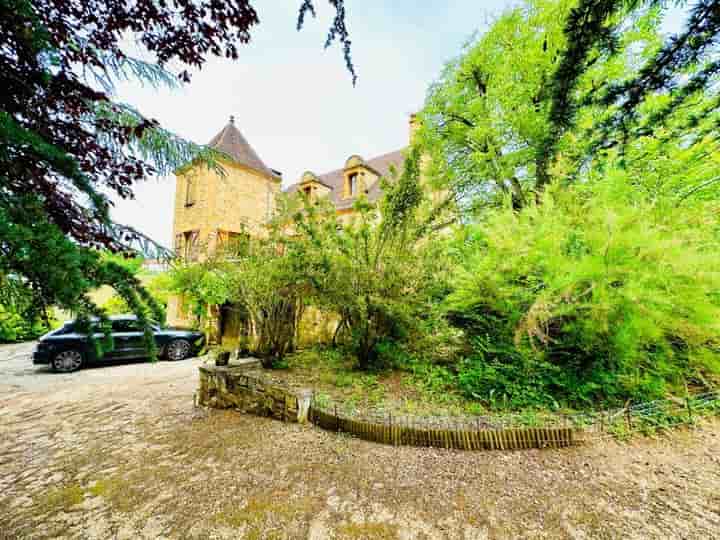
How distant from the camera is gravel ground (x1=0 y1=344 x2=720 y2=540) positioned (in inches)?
82.4

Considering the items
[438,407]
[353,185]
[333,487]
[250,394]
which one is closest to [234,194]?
[353,185]

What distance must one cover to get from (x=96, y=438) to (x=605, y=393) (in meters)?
6.18

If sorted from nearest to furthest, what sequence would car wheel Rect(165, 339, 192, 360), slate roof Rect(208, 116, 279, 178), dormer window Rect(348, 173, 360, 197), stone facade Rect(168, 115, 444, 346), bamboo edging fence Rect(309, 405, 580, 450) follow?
bamboo edging fence Rect(309, 405, 580, 450)
car wheel Rect(165, 339, 192, 360)
stone facade Rect(168, 115, 444, 346)
dormer window Rect(348, 173, 360, 197)
slate roof Rect(208, 116, 279, 178)

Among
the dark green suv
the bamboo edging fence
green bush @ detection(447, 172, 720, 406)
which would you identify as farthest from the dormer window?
the bamboo edging fence

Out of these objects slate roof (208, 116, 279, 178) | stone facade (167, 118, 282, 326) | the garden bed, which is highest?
slate roof (208, 116, 279, 178)

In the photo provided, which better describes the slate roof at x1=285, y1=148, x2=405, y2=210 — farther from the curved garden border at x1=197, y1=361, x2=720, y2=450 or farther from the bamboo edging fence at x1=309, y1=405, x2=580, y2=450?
the bamboo edging fence at x1=309, y1=405, x2=580, y2=450

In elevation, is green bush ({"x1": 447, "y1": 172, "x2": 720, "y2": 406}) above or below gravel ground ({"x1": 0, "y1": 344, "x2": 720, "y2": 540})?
above

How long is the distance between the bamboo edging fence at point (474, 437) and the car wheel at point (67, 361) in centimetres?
837

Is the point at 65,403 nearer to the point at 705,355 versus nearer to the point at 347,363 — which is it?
the point at 347,363

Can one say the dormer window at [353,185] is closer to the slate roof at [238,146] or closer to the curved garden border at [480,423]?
the slate roof at [238,146]

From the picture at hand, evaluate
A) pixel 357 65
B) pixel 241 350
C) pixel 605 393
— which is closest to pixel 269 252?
pixel 241 350

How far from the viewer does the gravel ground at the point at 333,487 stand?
2092 mm

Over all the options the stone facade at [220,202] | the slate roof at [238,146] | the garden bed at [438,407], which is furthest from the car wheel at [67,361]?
the slate roof at [238,146]

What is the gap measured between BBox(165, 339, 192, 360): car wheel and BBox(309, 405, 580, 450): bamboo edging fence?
25.3 ft
